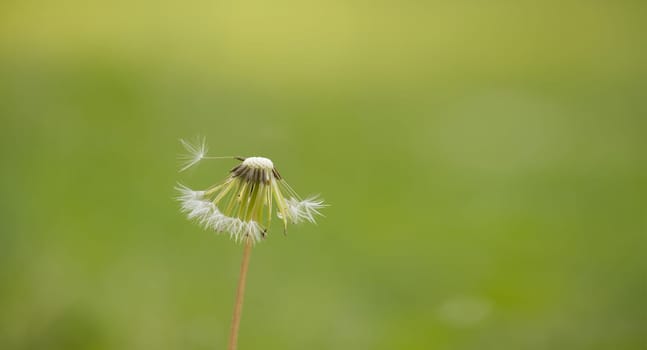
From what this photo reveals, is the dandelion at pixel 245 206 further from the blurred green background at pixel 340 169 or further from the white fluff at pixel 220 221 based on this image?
the blurred green background at pixel 340 169

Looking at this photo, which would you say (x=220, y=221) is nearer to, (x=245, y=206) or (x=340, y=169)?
(x=245, y=206)

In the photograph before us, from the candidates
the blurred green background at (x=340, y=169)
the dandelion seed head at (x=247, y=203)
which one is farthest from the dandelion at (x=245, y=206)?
the blurred green background at (x=340, y=169)

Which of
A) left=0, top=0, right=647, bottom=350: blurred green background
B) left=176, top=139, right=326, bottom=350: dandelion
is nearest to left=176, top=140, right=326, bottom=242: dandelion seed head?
left=176, top=139, right=326, bottom=350: dandelion

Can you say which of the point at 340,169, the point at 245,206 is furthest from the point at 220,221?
the point at 340,169

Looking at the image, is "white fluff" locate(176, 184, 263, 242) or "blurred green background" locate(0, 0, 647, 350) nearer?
"white fluff" locate(176, 184, 263, 242)

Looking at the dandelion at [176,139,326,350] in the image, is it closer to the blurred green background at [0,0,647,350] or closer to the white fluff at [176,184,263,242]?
the white fluff at [176,184,263,242]

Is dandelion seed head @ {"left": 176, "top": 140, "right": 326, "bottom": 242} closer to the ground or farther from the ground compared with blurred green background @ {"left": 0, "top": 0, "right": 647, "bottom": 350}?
closer to the ground

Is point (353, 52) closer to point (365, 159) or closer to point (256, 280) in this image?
point (365, 159)

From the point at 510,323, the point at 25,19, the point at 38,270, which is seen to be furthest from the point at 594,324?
the point at 25,19

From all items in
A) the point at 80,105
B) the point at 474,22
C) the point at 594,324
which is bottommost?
the point at 594,324
